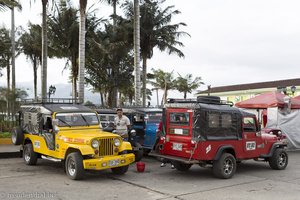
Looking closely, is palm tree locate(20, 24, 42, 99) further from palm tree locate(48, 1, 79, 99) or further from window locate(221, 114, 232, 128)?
window locate(221, 114, 232, 128)

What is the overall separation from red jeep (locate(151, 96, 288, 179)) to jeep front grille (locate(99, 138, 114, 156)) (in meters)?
1.47

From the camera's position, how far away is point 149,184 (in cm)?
845

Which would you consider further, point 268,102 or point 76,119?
point 268,102

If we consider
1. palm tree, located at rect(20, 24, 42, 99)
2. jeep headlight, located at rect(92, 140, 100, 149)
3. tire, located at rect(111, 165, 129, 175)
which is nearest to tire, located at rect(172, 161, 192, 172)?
tire, located at rect(111, 165, 129, 175)

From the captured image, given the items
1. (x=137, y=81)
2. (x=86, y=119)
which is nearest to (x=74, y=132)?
(x=86, y=119)

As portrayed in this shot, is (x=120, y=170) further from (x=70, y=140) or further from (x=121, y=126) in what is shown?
(x=121, y=126)

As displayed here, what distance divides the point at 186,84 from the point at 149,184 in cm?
5225

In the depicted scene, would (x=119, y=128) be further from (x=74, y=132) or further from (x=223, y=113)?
(x=223, y=113)

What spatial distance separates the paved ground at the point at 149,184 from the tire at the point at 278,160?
0.22 m

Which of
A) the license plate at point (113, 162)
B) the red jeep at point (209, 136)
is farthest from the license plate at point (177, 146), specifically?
the license plate at point (113, 162)

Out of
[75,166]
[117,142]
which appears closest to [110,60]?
[117,142]

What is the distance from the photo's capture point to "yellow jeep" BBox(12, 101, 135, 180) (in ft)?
28.2

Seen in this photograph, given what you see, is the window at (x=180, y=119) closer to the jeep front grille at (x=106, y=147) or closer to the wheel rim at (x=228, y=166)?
the wheel rim at (x=228, y=166)

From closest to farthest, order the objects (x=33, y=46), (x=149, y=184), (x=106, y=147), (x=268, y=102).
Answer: (x=149, y=184) → (x=106, y=147) → (x=268, y=102) → (x=33, y=46)
